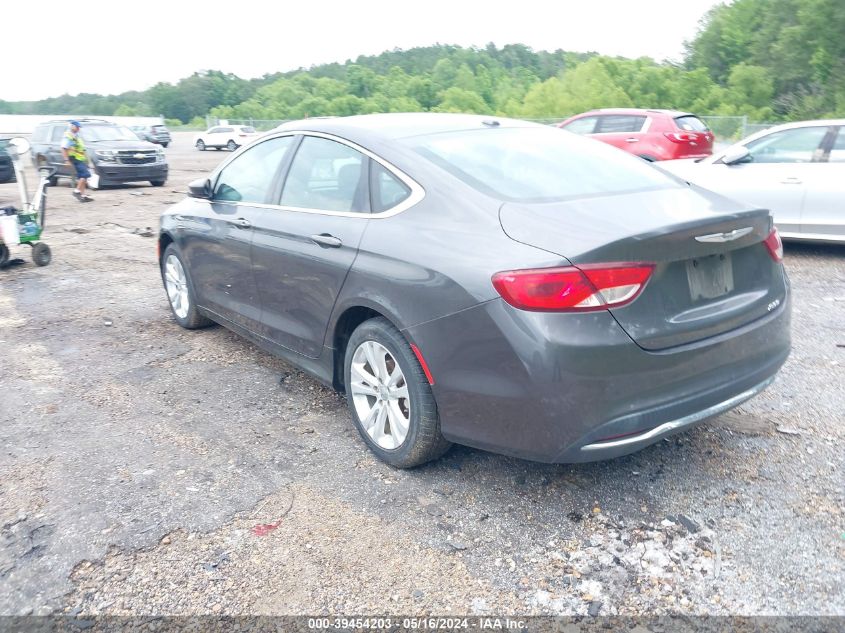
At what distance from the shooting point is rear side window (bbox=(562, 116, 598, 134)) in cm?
1515

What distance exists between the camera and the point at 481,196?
3283mm

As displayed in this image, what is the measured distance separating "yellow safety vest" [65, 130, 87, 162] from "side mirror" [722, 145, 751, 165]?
12549 millimetres

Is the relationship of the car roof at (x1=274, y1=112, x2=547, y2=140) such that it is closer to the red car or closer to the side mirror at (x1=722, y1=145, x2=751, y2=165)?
the side mirror at (x1=722, y1=145, x2=751, y2=165)

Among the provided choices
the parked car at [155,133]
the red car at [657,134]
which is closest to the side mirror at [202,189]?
the red car at [657,134]

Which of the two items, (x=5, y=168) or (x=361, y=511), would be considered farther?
(x=5, y=168)

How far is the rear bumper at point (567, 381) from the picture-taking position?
2.80m

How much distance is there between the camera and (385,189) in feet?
12.1

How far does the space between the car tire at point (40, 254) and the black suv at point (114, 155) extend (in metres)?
8.21

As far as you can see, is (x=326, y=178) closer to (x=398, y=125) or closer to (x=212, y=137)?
(x=398, y=125)

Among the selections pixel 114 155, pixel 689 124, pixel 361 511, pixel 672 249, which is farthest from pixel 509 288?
pixel 114 155

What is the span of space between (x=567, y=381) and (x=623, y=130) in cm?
1263

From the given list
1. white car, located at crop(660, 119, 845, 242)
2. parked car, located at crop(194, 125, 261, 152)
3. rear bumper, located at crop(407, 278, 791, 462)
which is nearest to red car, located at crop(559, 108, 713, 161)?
white car, located at crop(660, 119, 845, 242)

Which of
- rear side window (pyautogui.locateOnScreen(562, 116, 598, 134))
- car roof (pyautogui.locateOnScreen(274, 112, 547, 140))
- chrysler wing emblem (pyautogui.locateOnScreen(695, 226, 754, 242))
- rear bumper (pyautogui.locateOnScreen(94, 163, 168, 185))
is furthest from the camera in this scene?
rear bumper (pyautogui.locateOnScreen(94, 163, 168, 185))

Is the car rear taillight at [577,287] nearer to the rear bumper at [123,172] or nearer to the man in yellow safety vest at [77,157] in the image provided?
the man in yellow safety vest at [77,157]
